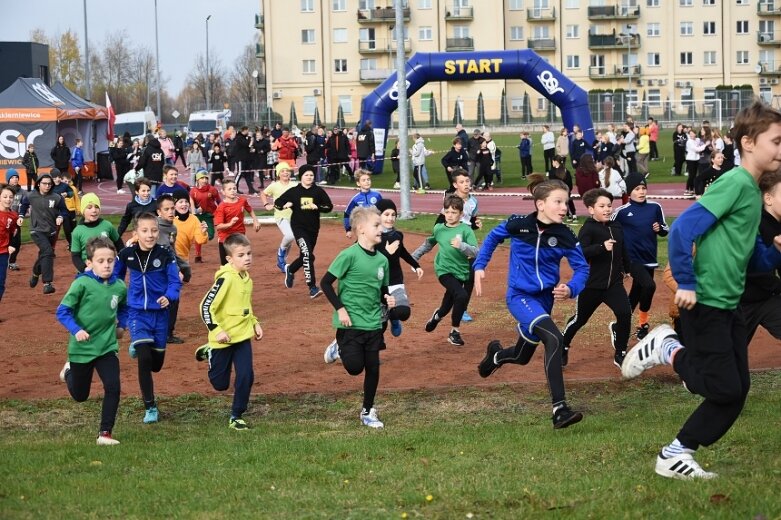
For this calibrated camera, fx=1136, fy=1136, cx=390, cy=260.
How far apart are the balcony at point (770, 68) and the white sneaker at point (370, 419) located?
9239 centimetres

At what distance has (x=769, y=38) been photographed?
94.7 m

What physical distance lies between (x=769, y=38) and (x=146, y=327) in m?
93.0

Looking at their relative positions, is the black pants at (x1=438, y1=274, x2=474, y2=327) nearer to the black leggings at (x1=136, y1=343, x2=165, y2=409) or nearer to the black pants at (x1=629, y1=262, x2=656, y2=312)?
the black pants at (x1=629, y1=262, x2=656, y2=312)

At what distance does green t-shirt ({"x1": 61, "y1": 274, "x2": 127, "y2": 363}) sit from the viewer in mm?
9078

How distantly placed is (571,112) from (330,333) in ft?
82.4

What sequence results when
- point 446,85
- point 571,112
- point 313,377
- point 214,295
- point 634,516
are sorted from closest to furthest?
point 634,516 < point 214,295 < point 313,377 < point 571,112 < point 446,85

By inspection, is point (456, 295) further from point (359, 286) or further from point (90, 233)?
point (90, 233)

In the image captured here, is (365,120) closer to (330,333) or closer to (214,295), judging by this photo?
(330,333)

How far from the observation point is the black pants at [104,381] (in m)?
9.03

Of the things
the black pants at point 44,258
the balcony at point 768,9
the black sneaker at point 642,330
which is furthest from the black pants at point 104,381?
the balcony at point 768,9

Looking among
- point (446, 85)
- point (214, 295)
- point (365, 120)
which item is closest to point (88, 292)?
point (214, 295)

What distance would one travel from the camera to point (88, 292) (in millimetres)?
9109

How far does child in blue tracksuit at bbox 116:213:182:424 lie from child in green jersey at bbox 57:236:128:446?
796mm

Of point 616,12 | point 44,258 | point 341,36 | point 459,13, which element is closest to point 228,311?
point 44,258
